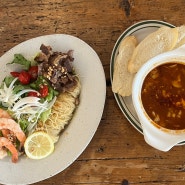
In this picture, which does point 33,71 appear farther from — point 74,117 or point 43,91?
point 74,117

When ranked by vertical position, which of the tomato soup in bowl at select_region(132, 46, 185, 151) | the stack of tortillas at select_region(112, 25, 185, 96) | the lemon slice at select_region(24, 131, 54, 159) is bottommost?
the lemon slice at select_region(24, 131, 54, 159)

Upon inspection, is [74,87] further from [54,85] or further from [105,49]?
[105,49]

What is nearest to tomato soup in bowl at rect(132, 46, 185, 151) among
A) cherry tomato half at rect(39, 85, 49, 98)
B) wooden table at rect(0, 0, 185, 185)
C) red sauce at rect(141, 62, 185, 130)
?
red sauce at rect(141, 62, 185, 130)

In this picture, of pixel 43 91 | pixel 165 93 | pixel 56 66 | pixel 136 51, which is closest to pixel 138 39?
pixel 136 51

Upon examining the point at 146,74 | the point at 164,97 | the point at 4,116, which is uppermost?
the point at 146,74

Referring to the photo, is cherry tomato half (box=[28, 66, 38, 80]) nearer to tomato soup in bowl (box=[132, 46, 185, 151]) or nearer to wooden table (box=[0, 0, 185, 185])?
wooden table (box=[0, 0, 185, 185])

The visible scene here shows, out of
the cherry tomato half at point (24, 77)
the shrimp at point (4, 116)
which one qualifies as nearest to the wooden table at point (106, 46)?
the cherry tomato half at point (24, 77)
